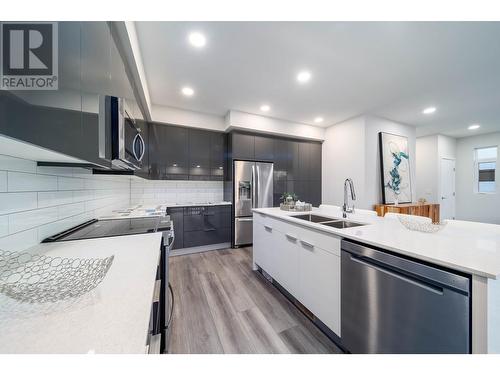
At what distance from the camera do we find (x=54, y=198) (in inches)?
42.0

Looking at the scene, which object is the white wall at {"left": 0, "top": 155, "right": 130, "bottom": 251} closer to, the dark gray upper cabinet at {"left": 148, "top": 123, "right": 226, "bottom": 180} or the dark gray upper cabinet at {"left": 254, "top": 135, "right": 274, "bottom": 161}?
the dark gray upper cabinet at {"left": 148, "top": 123, "right": 226, "bottom": 180}

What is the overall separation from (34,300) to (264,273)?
6.59ft

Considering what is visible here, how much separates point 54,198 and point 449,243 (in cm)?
228

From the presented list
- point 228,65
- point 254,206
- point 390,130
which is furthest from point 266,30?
point 390,130

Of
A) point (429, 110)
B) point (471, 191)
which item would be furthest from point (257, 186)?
point (471, 191)

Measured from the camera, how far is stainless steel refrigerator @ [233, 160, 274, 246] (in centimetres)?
326

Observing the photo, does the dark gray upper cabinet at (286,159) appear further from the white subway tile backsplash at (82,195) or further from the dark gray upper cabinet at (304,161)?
the white subway tile backsplash at (82,195)

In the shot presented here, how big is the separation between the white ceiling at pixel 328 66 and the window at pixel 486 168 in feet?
8.57

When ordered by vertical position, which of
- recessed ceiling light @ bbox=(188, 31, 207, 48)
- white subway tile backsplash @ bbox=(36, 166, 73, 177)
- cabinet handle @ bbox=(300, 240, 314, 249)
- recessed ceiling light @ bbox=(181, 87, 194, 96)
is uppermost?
recessed ceiling light @ bbox=(181, 87, 194, 96)

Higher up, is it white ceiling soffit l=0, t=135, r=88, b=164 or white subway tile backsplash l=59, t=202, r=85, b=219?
white ceiling soffit l=0, t=135, r=88, b=164

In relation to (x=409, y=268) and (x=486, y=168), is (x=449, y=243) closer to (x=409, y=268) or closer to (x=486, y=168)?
(x=409, y=268)

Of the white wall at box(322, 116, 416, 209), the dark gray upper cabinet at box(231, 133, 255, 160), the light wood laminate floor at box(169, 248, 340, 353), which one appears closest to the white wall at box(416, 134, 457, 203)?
the white wall at box(322, 116, 416, 209)

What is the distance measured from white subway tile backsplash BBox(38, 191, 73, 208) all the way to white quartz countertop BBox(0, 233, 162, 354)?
653 millimetres
